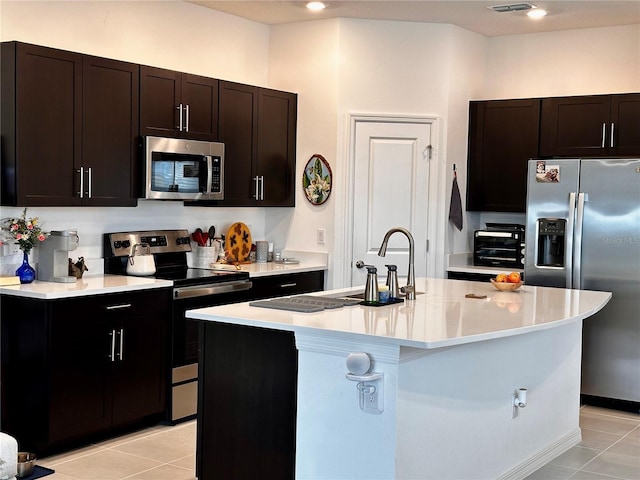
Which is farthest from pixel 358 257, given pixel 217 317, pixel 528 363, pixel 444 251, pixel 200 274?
pixel 217 317

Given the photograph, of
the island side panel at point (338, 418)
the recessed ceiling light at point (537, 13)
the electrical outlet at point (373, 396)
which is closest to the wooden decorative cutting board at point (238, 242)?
the recessed ceiling light at point (537, 13)

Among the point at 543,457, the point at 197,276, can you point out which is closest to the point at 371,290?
the point at 543,457

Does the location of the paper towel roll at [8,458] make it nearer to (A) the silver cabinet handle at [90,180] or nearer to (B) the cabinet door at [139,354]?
(B) the cabinet door at [139,354]

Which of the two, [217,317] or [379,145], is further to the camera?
[379,145]

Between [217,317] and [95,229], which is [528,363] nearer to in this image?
[217,317]

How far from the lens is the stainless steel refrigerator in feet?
18.1

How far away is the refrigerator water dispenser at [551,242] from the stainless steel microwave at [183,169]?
89.4 inches

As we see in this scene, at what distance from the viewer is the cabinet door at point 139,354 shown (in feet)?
15.3

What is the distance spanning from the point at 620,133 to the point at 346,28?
2155 mm

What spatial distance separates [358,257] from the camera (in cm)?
638

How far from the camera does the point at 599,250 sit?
5.61 meters

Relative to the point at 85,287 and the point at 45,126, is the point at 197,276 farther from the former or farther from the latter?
the point at 45,126

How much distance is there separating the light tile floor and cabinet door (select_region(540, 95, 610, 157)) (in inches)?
83.8

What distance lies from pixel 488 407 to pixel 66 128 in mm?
2759
